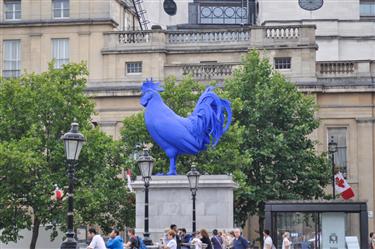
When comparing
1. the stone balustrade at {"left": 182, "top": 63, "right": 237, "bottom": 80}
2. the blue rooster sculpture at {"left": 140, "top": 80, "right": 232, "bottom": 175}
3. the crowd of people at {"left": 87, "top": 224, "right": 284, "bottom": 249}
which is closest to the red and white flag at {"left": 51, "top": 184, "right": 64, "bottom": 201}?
the blue rooster sculpture at {"left": 140, "top": 80, "right": 232, "bottom": 175}

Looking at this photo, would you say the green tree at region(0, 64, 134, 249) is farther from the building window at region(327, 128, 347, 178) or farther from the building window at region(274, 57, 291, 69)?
the building window at region(327, 128, 347, 178)

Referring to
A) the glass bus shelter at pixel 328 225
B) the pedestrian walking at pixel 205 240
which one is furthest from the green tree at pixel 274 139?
the glass bus shelter at pixel 328 225

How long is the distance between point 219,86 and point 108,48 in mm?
7694

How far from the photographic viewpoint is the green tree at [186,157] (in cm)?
6575

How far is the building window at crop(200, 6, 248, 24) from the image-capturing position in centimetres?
9731

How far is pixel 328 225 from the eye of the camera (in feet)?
140

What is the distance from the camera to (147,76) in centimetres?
7969

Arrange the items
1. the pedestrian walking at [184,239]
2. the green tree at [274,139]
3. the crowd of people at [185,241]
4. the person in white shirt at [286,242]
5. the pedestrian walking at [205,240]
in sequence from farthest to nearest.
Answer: the green tree at [274,139]
the pedestrian walking at [184,239]
the pedestrian walking at [205,240]
the person in white shirt at [286,242]
the crowd of people at [185,241]

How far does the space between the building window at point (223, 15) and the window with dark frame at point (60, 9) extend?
57.4ft

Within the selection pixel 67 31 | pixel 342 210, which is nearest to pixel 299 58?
pixel 67 31

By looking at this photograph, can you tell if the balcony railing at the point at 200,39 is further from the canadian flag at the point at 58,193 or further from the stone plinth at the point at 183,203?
the stone plinth at the point at 183,203

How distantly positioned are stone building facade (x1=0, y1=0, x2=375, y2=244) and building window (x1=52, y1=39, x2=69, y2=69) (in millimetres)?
62

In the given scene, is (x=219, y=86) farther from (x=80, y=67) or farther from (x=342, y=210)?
(x=342, y=210)

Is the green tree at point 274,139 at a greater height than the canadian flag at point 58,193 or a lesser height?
greater
